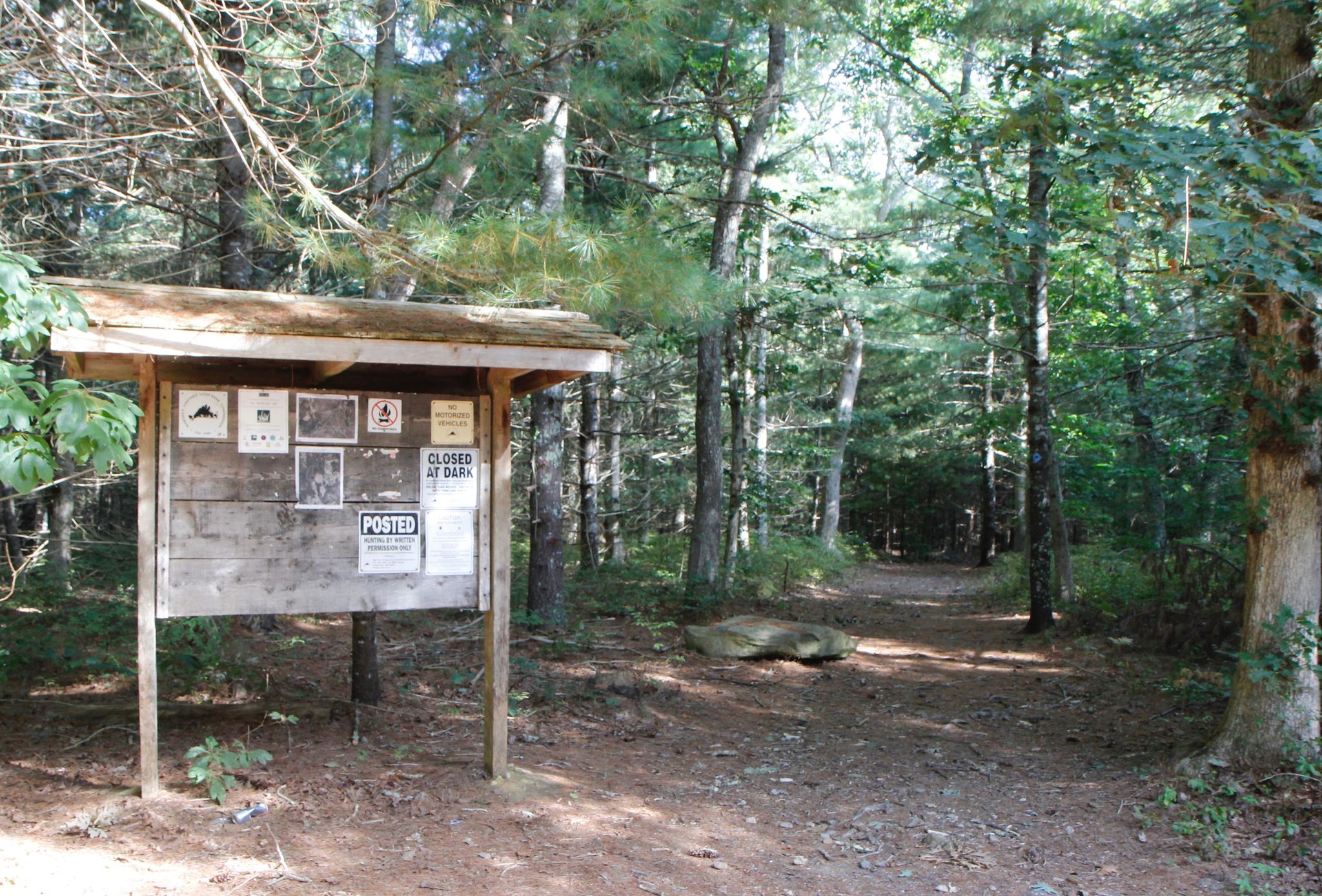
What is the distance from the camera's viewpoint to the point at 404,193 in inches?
405

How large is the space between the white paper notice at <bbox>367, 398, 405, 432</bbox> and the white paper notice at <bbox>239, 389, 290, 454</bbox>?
16.9 inches

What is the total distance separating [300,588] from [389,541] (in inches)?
20.8

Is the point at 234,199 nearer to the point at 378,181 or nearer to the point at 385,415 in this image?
the point at 378,181

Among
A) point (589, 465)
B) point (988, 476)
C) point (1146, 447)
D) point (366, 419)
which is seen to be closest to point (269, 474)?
point (366, 419)

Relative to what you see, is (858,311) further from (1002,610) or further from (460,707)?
(460,707)

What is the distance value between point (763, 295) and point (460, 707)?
928 cm

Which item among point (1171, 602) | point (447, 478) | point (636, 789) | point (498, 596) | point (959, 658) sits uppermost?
point (447, 478)

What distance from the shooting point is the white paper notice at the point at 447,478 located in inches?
210

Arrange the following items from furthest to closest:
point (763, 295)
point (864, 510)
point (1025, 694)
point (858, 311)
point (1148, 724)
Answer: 1. point (864, 510)
2. point (858, 311)
3. point (763, 295)
4. point (1025, 694)
5. point (1148, 724)

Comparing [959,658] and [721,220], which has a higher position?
[721,220]

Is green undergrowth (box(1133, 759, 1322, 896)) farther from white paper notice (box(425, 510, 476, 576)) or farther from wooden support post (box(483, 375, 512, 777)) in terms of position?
white paper notice (box(425, 510, 476, 576))

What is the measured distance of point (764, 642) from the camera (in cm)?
1021

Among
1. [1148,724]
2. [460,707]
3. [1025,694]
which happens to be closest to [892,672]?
[1025,694]

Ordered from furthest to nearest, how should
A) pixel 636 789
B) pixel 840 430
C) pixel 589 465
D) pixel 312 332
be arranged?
1. pixel 840 430
2. pixel 589 465
3. pixel 636 789
4. pixel 312 332
